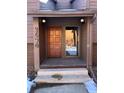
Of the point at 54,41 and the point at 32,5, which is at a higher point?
the point at 32,5

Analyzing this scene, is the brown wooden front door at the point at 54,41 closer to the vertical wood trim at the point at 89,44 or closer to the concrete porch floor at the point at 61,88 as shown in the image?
the vertical wood trim at the point at 89,44

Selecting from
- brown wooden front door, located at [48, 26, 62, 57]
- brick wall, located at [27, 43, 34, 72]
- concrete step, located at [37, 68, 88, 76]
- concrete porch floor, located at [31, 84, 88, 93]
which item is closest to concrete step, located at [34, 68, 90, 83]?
concrete step, located at [37, 68, 88, 76]

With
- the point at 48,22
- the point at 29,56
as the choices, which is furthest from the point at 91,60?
the point at 48,22

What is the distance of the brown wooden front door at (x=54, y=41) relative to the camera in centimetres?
1523

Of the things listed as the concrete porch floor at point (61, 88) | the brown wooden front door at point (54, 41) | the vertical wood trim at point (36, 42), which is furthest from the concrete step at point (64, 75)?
the brown wooden front door at point (54, 41)

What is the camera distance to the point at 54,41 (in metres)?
15.3

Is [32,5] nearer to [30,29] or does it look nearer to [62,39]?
[30,29]

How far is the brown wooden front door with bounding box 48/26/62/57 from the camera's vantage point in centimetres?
1523

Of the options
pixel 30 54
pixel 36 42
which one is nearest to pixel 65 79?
pixel 36 42
